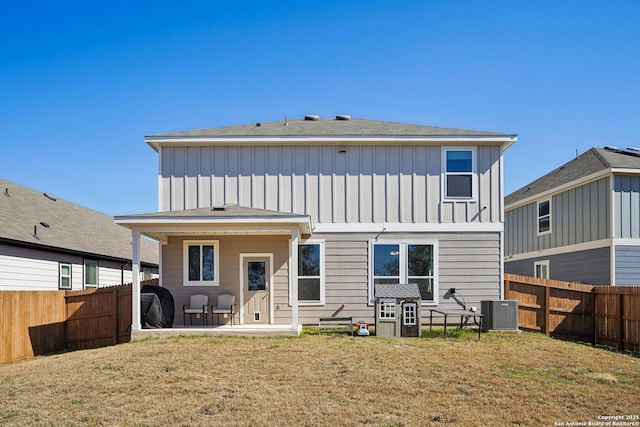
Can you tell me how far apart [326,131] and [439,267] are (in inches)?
190

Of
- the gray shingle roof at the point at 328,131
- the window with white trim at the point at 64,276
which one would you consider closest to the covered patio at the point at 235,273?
the gray shingle roof at the point at 328,131

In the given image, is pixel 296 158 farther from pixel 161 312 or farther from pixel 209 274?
pixel 161 312

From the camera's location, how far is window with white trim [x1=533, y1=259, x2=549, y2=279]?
1986 cm

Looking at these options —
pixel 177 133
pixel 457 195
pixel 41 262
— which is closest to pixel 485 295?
pixel 457 195

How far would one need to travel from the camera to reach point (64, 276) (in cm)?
1709

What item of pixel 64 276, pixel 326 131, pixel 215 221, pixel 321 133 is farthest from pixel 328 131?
pixel 64 276

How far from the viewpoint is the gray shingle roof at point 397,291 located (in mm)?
12672

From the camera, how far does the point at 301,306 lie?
1444 cm

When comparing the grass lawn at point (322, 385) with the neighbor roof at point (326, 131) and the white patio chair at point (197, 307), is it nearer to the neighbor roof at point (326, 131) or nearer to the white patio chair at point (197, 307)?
the white patio chair at point (197, 307)

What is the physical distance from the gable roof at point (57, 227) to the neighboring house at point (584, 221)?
1542 cm

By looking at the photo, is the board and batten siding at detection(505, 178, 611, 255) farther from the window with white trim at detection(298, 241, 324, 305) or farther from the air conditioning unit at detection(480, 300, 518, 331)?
the window with white trim at detection(298, 241, 324, 305)

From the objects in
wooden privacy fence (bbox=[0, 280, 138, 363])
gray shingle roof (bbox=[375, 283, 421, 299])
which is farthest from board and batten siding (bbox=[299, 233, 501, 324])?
wooden privacy fence (bbox=[0, 280, 138, 363])

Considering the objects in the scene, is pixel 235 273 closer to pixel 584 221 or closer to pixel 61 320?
pixel 61 320

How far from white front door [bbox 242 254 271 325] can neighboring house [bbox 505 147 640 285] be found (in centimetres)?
1005
